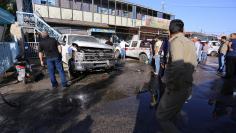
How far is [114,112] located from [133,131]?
1.15 meters

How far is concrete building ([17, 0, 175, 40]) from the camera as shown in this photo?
22153mm

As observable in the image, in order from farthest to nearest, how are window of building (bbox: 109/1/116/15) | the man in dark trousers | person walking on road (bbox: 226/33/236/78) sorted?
window of building (bbox: 109/1/116/15) → person walking on road (bbox: 226/33/236/78) → the man in dark trousers

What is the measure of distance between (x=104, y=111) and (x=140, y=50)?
445 inches

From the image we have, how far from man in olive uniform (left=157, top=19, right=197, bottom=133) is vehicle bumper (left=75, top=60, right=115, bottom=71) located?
6702mm

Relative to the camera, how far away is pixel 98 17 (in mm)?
27031

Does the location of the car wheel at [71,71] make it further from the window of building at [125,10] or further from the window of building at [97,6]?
the window of building at [125,10]

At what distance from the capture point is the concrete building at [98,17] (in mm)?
22153

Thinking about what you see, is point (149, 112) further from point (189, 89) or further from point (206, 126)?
point (189, 89)

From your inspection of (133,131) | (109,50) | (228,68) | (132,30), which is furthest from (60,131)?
(132,30)

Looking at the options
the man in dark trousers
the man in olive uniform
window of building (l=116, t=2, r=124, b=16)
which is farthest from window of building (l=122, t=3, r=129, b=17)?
the man in olive uniform

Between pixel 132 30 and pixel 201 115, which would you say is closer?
pixel 201 115

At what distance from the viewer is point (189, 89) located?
3275 millimetres

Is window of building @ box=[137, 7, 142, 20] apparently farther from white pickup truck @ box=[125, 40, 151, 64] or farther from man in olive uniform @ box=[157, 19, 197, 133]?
man in olive uniform @ box=[157, 19, 197, 133]

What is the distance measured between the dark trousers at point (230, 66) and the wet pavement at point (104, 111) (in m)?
1.64
